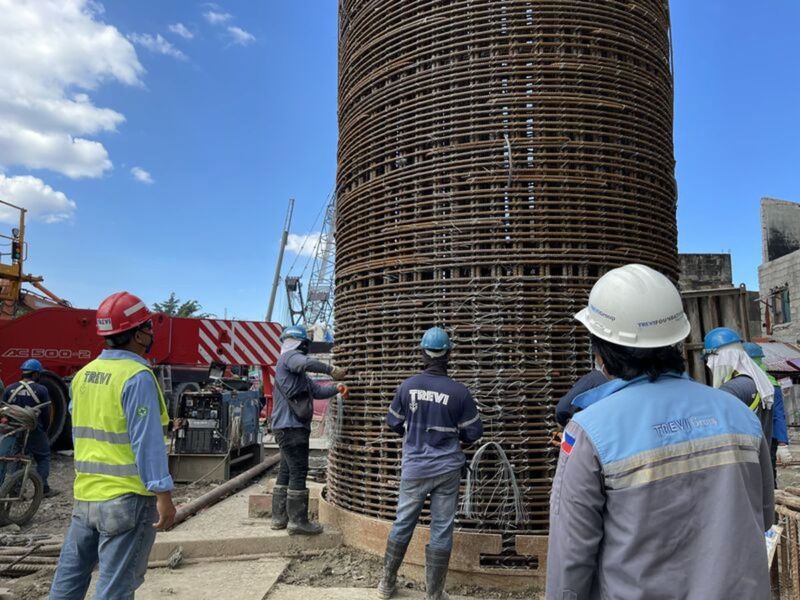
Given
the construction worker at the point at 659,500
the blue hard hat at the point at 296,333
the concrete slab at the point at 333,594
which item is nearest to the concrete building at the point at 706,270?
the blue hard hat at the point at 296,333

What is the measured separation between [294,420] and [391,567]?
74.7 inches

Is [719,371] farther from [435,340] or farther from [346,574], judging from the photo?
[346,574]

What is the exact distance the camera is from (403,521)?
4574 millimetres

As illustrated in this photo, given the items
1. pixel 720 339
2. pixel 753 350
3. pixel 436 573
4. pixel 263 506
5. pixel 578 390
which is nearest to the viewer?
pixel 578 390

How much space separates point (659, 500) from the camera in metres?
1.72

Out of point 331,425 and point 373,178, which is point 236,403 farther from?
point 373,178

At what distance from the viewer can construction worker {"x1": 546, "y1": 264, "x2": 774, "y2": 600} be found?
1.71m

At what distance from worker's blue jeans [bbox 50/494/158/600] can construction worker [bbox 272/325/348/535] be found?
8.13ft

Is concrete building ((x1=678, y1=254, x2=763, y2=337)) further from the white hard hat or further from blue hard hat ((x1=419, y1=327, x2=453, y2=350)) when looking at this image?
the white hard hat

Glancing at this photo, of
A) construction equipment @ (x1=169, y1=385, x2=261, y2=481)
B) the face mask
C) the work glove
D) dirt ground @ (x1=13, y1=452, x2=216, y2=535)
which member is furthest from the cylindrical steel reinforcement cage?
the work glove

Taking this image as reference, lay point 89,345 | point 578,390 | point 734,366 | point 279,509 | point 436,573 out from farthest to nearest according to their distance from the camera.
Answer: point 89,345
point 279,509
point 734,366
point 436,573
point 578,390

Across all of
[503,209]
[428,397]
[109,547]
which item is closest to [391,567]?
[428,397]

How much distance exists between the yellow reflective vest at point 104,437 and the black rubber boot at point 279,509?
9.45 feet

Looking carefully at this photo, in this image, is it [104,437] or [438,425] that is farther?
[438,425]
